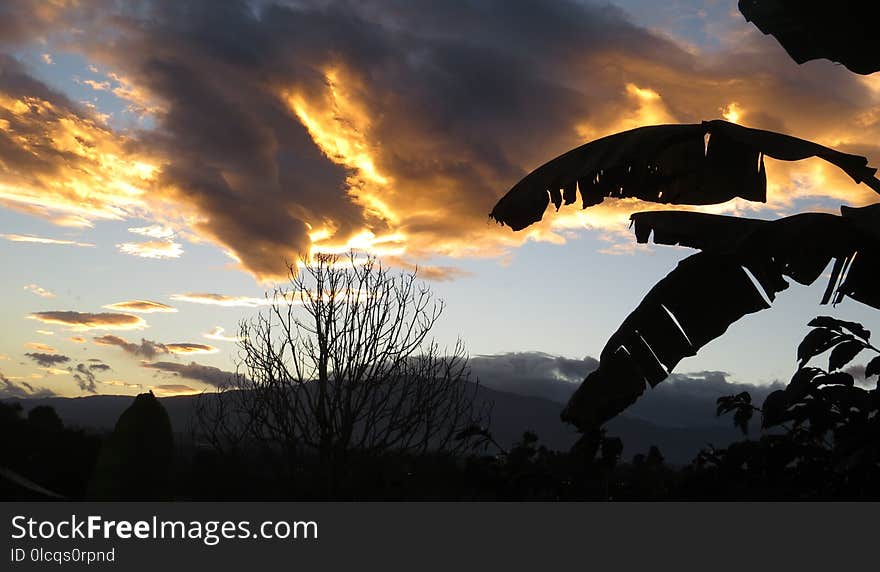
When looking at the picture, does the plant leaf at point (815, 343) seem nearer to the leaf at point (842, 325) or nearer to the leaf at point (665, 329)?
the leaf at point (842, 325)

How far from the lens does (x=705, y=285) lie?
4355mm

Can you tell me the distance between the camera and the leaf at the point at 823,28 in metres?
4.22

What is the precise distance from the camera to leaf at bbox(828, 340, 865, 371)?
502 centimetres

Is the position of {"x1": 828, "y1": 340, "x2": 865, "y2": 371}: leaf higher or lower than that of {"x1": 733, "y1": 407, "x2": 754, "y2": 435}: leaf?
higher

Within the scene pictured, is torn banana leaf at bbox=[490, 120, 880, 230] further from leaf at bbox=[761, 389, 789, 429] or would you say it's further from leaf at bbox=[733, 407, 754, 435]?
leaf at bbox=[733, 407, 754, 435]

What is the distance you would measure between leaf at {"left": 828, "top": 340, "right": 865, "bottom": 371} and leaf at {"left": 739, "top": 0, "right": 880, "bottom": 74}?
1.79 metres

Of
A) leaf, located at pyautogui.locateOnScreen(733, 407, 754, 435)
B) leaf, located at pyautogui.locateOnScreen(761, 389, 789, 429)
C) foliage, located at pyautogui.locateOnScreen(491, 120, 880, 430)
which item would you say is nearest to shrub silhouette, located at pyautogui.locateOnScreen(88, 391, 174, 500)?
foliage, located at pyautogui.locateOnScreen(491, 120, 880, 430)

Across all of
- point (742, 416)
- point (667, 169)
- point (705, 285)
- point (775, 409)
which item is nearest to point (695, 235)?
point (705, 285)

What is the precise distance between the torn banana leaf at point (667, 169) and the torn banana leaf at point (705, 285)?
0.35m

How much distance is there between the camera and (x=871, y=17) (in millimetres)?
4227

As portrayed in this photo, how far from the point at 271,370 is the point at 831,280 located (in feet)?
31.6

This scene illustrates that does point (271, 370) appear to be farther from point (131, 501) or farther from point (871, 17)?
point (131, 501)

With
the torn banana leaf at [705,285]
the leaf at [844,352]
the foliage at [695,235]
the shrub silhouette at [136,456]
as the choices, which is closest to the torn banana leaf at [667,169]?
the foliage at [695,235]
